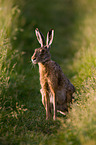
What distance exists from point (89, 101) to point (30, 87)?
9.71ft

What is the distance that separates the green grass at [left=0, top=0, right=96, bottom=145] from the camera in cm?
388

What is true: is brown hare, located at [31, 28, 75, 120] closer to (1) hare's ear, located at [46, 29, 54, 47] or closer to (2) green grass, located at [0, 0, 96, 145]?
(1) hare's ear, located at [46, 29, 54, 47]

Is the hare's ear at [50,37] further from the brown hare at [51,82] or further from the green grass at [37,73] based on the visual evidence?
the green grass at [37,73]

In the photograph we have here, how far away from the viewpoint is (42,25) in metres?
12.2

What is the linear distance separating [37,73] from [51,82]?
2.21 metres

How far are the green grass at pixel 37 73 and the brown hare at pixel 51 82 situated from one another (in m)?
0.24

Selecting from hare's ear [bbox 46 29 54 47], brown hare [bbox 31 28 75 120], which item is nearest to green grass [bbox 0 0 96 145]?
brown hare [bbox 31 28 75 120]

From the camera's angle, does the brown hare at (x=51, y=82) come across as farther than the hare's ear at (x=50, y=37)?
No

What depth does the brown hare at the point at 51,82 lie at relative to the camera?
192 inches

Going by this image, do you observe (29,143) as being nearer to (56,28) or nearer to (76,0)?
(56,28)

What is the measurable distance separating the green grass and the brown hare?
0.79ft

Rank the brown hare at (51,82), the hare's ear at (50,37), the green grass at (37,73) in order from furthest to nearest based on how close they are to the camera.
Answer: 1. the hare's ear at (50,37)
2. the brown hare at (51,82)
3. the green grass at (37,73)

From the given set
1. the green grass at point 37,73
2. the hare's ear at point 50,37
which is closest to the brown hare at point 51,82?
the hare's ear at point 50,37

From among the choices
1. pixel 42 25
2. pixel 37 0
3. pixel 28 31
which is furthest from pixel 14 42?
pixel 37 0
